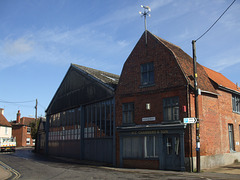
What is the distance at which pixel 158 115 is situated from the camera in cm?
1831

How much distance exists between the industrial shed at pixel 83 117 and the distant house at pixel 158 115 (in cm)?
9

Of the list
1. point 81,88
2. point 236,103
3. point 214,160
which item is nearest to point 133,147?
point 214,160

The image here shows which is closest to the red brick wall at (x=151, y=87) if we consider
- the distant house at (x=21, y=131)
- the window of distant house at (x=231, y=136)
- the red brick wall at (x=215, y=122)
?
the red brick wall at (x=215, y=122)

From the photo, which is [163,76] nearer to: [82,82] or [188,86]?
[188,86]

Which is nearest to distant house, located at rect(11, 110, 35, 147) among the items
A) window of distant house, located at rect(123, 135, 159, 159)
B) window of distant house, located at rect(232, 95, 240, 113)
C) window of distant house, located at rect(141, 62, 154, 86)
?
window of distant house, located at rect(123, 135, 159, 159)

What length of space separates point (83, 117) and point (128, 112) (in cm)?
757

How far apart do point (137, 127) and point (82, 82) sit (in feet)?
34.6

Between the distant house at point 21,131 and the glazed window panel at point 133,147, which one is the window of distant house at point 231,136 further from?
the distant house at point 21,131

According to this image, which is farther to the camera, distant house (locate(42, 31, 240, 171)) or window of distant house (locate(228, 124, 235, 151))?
window of distant house (locate(228, 124, 235, 151))

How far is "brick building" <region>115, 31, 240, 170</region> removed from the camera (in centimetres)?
1706

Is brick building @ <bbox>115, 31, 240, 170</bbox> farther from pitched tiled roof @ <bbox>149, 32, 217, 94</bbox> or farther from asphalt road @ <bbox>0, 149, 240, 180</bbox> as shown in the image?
asphalt road @ <bbox>0, 149, 240, 180</bbox>

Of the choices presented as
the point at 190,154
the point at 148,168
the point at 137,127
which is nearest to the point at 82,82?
the point at 137,127

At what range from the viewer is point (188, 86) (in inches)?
671

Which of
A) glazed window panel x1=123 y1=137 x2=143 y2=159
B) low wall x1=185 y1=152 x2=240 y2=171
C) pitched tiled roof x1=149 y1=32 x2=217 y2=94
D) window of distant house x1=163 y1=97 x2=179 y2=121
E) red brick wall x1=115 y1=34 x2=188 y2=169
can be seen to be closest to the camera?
low wall x1=185 y1=152 x2=240 y2=171
